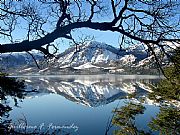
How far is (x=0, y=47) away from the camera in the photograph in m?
5.96

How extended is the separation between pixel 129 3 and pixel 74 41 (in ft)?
5.35

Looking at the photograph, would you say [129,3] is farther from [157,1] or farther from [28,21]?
[28,21]

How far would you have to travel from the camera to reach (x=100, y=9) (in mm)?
6980

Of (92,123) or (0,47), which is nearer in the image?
(0,47)

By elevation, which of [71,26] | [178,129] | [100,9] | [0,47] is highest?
[100,9]

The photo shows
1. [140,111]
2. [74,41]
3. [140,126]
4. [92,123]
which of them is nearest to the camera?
[74,41]

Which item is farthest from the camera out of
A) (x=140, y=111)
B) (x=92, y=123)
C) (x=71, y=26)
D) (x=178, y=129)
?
(x=92, y=123)

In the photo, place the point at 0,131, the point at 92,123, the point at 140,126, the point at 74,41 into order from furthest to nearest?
the point at 92,123 < the point at 140,126 < the point at 74,41 < the point at 0,131

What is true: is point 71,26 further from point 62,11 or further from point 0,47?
point 0,47

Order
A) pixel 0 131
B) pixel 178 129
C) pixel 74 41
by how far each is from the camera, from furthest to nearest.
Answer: pixel 178 129
pixel 74 41
pixel 0 131

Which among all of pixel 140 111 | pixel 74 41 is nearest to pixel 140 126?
pixel 140 111

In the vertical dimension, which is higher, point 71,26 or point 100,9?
point 100,9

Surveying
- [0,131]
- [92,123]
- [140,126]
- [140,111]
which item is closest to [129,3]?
[0,131]

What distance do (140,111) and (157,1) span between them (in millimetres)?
21940
